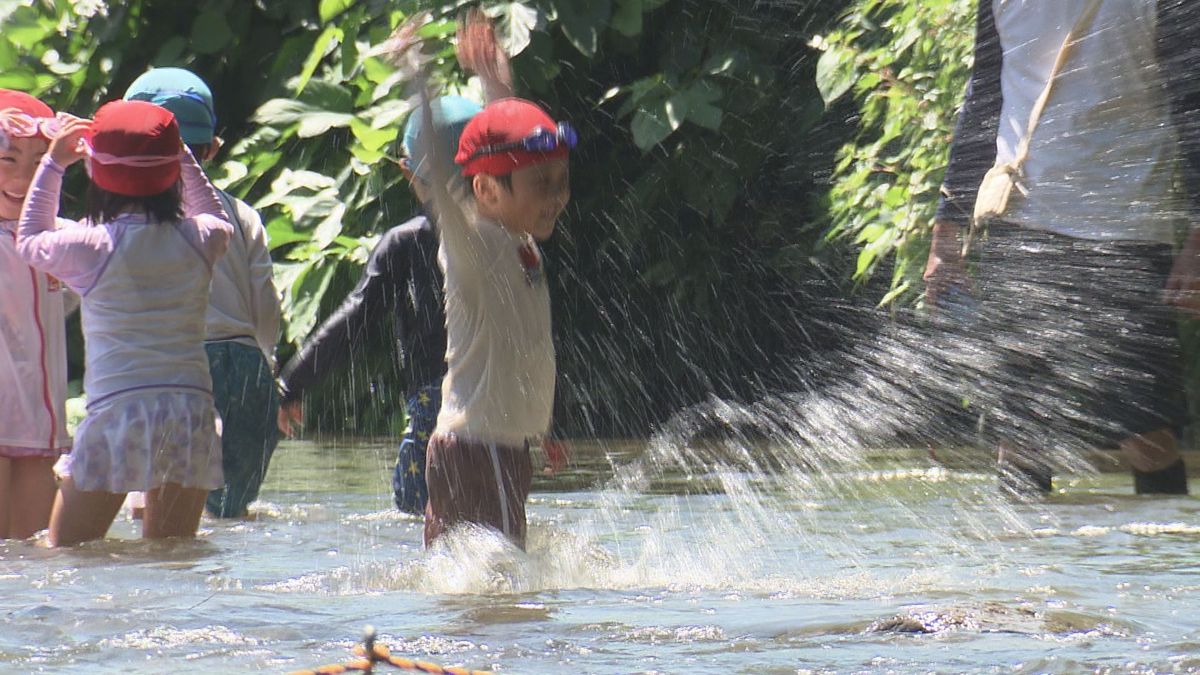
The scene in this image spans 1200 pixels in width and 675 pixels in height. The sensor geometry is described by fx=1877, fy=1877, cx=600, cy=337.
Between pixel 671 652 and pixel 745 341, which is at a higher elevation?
pixel 745 341

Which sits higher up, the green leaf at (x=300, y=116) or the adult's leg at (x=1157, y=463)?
the green leaf at (x=300, y=116)

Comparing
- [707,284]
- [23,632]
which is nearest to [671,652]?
[23,632]

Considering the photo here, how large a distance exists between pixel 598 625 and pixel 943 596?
2.50 feet

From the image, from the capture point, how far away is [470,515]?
13.2 feet

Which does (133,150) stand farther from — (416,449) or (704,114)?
(704,114)

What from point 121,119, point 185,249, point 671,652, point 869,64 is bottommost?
point 671,652

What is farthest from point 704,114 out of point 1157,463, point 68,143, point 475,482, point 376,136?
point 475,482

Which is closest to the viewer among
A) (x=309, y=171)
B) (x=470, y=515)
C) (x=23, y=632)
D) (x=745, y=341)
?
(x=23, y=632)

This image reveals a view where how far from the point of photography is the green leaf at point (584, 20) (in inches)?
305

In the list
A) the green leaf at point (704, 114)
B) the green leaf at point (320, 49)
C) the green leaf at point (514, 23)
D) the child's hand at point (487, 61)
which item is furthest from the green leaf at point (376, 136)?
the child's hand at point (487, 61)

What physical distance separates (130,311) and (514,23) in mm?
3126

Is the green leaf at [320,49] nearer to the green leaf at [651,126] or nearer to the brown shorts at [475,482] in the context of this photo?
the green leaf at [651,126]

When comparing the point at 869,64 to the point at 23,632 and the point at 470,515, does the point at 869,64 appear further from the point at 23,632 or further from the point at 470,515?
the point at 23,632

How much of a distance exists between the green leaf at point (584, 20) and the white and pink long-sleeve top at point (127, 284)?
3.12 m
